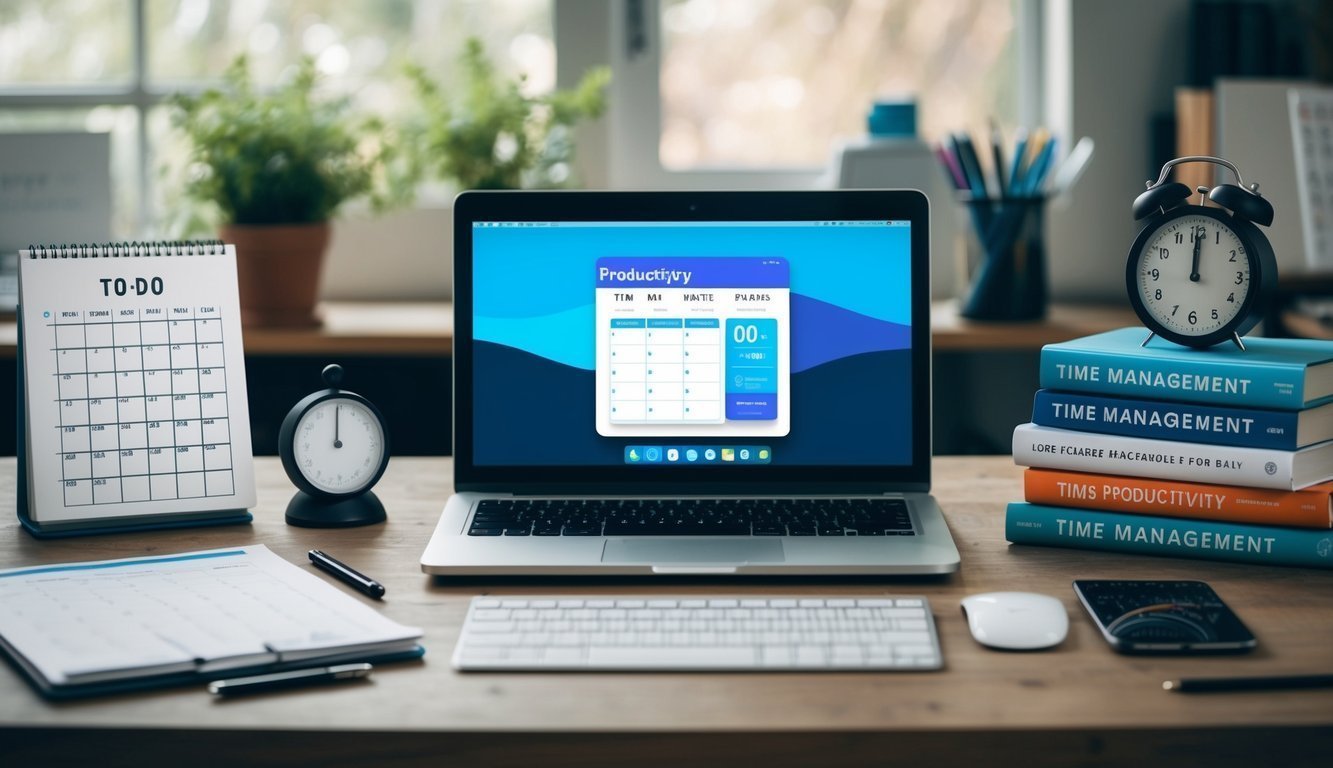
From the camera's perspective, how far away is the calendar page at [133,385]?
1213mm

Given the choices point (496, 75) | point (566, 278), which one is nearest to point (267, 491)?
point (566, 278)

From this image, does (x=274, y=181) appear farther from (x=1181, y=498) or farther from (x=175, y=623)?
(x=1181, y=498)

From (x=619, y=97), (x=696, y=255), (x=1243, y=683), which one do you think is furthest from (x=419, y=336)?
(x=1243, y=683)

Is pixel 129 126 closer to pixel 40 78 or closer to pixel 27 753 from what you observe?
pixel 40 78

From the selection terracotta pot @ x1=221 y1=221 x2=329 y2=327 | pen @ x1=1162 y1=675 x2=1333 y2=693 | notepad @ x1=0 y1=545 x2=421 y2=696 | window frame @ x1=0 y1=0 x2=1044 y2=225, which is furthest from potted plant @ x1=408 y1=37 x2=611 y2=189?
pen @ x1=1162 y1=675 x2=1333 y2=693

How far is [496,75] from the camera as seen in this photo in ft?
8.11

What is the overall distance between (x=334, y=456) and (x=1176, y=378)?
30.6 inches

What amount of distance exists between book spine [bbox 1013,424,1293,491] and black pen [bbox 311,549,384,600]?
0.59m

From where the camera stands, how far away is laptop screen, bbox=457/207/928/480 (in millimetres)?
1239

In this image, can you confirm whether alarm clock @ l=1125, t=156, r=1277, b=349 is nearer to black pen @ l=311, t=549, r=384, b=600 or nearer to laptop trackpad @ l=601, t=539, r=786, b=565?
laptop trackpad @ l=601, t=539, r=786, b=565

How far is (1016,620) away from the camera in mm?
952

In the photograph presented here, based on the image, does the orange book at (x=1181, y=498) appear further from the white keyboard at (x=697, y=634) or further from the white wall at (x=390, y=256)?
the white wall at (x=390, y=256)

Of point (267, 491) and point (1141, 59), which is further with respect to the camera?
point (1141, 59)

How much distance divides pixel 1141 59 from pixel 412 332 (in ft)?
4.70
